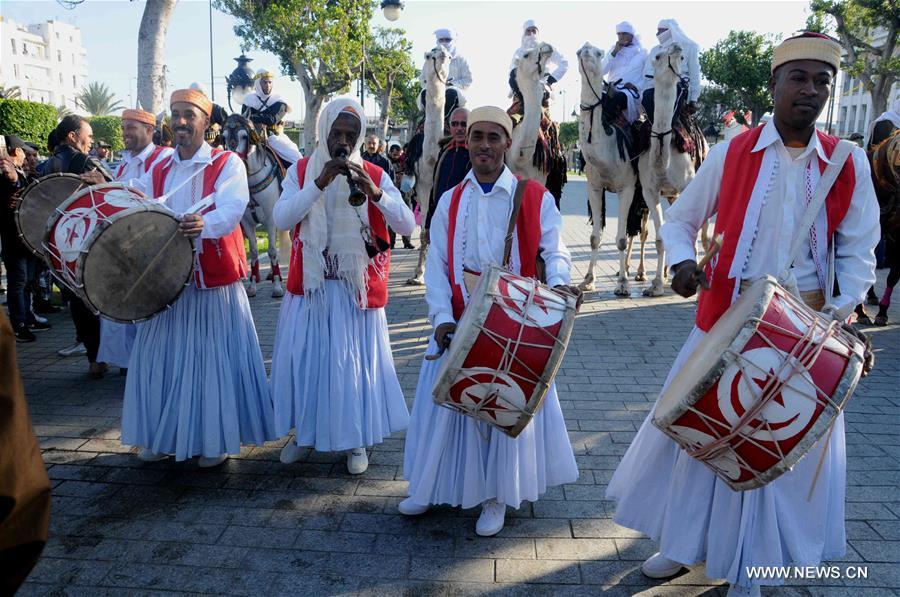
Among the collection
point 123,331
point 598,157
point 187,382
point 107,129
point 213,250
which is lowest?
point 123,331

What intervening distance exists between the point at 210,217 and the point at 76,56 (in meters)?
129

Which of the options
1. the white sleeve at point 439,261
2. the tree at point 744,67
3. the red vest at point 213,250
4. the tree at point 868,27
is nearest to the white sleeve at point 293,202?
the red vest at point 213,250

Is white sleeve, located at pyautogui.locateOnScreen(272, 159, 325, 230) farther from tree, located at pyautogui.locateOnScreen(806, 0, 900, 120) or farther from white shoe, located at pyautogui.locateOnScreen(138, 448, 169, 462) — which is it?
tree, located at pyautogui.locateOnScreen(806, 0, 900, 120)

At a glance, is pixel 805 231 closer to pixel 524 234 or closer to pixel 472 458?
pixel 524 234

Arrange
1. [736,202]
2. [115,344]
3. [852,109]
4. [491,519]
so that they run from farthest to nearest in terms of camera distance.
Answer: [852,109], [115,344], [491,519], [736,202]

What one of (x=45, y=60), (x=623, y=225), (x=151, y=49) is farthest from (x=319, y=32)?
(x=45, y=60)

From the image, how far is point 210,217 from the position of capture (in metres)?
3.71

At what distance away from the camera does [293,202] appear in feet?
12.1

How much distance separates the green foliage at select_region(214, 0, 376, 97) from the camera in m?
25.9

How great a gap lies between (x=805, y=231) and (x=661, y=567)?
157cm

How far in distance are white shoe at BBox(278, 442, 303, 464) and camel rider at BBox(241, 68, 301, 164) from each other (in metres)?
6.11

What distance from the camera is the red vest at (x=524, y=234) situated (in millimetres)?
3139

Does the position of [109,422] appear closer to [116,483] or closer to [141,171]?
[116,483]

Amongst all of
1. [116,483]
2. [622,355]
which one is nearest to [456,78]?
[622,355]
